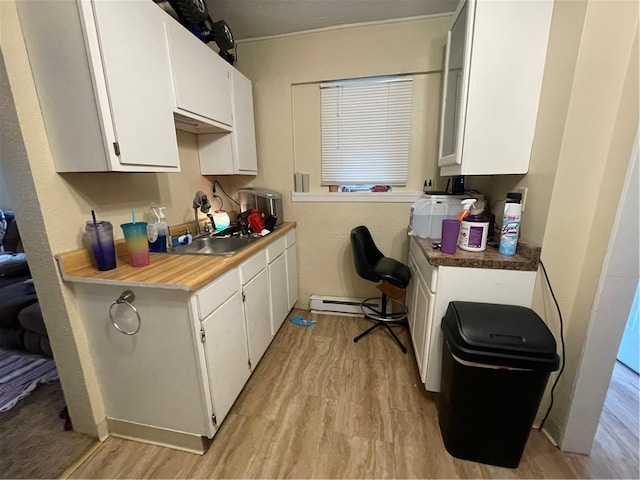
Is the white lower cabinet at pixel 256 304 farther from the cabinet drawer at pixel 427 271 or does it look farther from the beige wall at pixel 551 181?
the cabinet drawer at pixel 427 271

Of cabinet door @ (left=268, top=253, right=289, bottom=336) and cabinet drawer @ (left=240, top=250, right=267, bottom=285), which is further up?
cabinet drawer @ (left=240, top=250, right=267, bottom=285)

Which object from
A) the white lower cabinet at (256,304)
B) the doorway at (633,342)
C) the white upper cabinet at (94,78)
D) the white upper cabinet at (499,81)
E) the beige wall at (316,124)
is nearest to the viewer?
the white upper cabinet at (94,78)

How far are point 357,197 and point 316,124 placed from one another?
78 cm

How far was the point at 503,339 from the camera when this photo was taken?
1100 mm

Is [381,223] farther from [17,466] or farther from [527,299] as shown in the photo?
[17,466]

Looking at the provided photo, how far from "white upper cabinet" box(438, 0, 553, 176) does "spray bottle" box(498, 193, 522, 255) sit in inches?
8.1

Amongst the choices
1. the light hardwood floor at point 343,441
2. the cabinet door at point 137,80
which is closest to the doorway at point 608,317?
the light hardwood floor at point 343,441

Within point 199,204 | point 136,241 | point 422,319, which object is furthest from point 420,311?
point 199,204

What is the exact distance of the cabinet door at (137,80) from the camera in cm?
108

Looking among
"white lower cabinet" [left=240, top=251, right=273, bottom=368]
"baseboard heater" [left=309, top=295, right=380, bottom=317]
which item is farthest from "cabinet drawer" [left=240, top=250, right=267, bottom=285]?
"baseboard heater" [left=309, top=295, right=380, bottom=317]

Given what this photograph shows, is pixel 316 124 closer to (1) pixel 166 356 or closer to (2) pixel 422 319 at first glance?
(2) pixel 422 319

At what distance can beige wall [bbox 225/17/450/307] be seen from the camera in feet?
7.02

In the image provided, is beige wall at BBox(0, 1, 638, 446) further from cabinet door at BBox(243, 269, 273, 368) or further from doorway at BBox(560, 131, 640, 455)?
cabinet door at BBox(243, 269, 273, 368)

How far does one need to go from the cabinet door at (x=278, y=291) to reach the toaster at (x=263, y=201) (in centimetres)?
41
